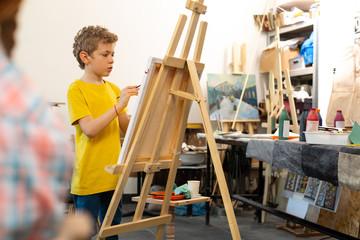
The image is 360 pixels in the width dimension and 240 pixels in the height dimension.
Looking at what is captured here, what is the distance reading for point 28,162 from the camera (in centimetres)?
34

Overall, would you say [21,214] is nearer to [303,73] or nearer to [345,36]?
[345,36]

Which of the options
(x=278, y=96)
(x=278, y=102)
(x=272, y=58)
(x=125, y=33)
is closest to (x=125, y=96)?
(x=278, y=96)

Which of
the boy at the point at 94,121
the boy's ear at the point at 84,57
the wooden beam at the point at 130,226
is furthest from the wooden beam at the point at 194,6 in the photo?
the wooden beam at the point at 130,226

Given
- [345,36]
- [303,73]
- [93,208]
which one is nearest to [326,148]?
[93,208]

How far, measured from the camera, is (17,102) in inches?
13.6

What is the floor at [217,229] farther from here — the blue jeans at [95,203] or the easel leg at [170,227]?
the blue jeans at [95,203]

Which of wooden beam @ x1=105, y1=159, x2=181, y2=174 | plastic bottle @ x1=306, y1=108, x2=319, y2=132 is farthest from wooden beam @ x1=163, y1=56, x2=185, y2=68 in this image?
plastic bottle @ x1=306, y1=108, x2=319, y2=132

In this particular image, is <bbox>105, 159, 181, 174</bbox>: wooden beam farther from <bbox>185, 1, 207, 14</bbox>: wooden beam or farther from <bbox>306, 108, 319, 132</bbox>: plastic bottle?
<bbox>306, 108, 319, 132</bbox>: plastic bottle

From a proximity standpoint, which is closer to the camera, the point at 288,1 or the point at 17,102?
the point at 17,102

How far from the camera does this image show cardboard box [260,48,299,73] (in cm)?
445

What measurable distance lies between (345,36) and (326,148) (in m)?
2.01

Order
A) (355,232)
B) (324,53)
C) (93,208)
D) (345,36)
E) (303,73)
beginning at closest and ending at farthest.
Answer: (93,208) < (355,232) < (345,36) < (324,53) < (303,73)

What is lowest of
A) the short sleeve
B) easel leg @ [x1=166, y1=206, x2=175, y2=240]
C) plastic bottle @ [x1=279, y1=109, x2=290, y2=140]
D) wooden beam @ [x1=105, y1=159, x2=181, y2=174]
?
easel leg @ [x1=166, y1=206, x2=175, y2=240]

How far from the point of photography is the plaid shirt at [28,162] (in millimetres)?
329
